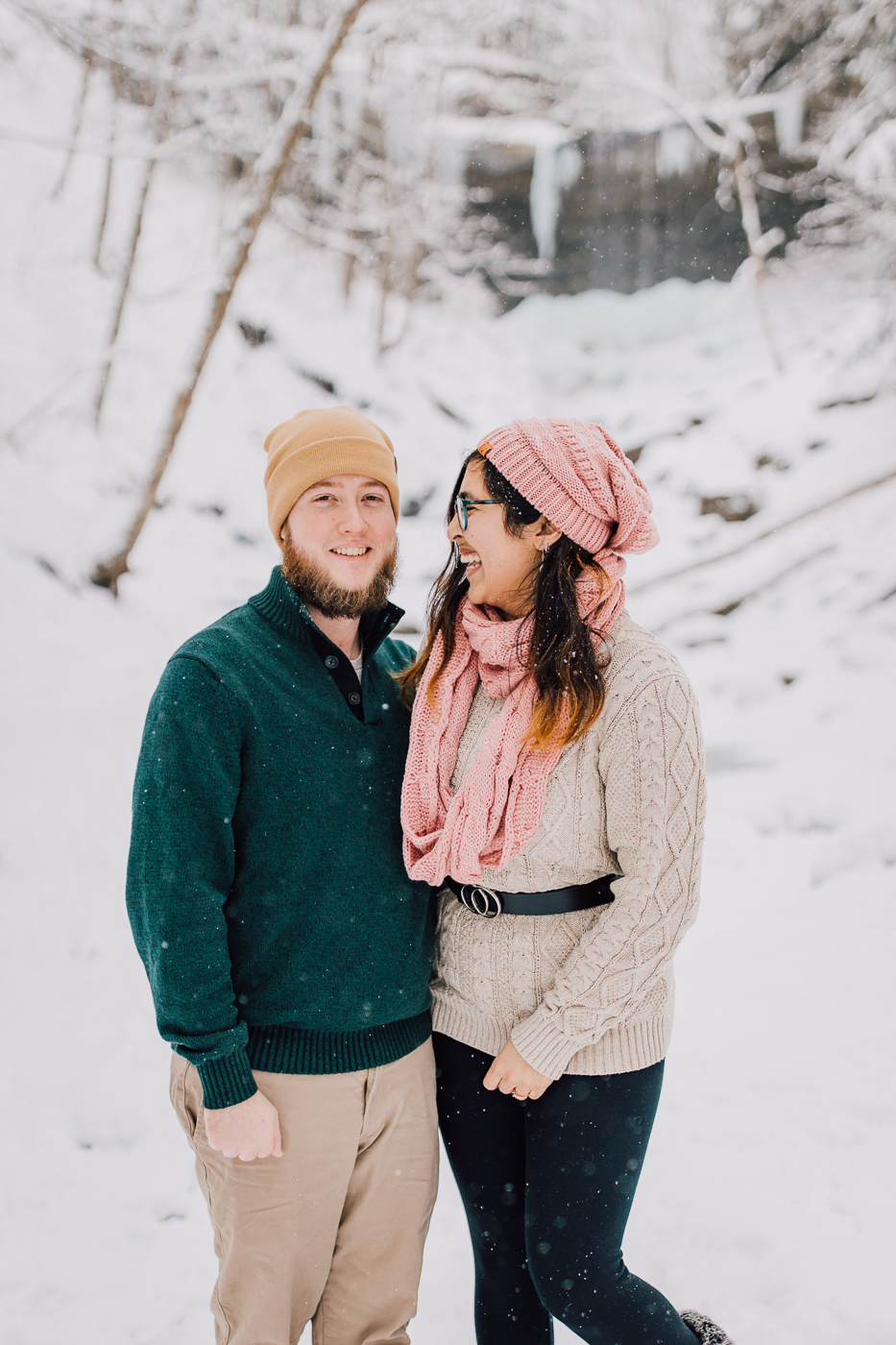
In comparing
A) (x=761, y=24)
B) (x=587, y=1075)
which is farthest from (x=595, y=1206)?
(x=761, y=24)

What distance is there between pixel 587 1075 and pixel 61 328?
986cm

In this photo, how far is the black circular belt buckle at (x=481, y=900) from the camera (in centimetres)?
156

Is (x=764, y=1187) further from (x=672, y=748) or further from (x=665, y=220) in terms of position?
(x=665, y=220)

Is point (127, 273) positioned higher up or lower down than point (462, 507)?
higher up

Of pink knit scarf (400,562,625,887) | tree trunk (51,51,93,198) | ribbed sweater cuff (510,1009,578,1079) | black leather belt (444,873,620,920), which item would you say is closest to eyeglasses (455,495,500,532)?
pink knit scarf (400,562,625,887)

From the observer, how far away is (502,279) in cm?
1934

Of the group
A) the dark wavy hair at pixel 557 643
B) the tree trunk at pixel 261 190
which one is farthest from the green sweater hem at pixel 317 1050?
the tree trunk at pixel 261 190

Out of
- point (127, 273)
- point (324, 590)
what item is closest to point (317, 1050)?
point (324, 590)

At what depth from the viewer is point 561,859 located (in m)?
1.50

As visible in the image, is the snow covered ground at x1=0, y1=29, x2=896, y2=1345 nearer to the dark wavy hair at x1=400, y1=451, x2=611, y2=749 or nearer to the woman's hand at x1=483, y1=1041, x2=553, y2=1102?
the woman's hand at x1=483, y1=1041, x2=553, y2=1102

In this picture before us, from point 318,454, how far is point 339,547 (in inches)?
8.1

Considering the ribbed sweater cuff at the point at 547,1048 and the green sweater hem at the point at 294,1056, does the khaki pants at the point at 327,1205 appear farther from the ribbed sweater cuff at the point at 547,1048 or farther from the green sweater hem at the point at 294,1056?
the ribbed sweater cuff at the point at 547,1048

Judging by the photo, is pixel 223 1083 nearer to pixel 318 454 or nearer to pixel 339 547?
pixel 339 547

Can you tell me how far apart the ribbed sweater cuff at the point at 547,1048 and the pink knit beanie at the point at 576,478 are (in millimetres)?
862
